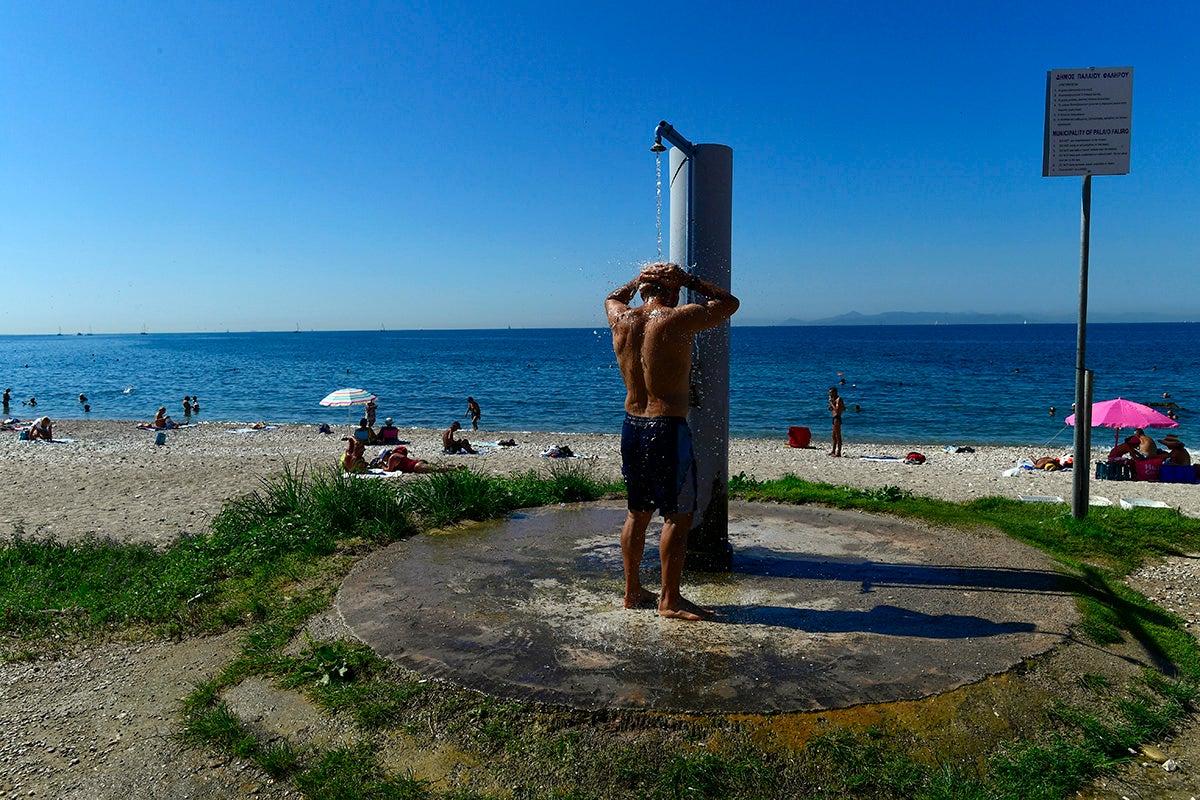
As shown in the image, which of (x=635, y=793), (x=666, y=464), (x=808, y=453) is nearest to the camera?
(x=635, y=793)

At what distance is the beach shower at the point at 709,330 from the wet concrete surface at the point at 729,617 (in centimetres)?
38

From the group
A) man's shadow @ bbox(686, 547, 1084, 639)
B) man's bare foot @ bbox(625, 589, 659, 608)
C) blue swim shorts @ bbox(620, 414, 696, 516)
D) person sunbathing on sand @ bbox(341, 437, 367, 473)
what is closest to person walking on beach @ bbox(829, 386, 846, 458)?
person sunbathing on sand @ bbox(341, 437, 367, 473)

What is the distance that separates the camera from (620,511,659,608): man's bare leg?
16.7ft

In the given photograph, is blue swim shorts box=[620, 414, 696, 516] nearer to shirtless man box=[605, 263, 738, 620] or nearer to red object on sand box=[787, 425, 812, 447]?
shirtless man box=[605, 263, 738, 620]

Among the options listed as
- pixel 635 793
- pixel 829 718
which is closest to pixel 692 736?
pixel 635 793

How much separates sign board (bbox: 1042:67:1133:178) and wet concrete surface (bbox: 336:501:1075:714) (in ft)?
11.9

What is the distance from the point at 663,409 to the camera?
16.2 feet

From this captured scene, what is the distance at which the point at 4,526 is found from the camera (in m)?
10.4

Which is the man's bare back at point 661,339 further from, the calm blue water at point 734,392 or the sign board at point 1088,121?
the calm blue water at point 734,392

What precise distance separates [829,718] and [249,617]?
12.5 feet

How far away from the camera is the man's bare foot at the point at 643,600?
523 centimetres

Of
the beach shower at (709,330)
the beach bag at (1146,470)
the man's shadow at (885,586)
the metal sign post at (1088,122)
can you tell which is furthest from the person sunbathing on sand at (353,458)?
the beach bag at (1146,470)

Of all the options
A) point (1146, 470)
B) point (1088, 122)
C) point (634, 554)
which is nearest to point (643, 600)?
point (634, 554)

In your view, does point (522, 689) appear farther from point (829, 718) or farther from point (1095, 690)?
point (1095, 690)
